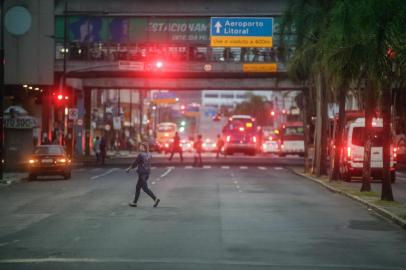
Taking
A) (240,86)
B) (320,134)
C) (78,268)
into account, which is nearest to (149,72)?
(240,86)

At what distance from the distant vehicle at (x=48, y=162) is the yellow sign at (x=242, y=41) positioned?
16987mm

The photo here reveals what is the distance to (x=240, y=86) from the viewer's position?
2557 inches

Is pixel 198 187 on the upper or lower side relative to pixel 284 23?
lower

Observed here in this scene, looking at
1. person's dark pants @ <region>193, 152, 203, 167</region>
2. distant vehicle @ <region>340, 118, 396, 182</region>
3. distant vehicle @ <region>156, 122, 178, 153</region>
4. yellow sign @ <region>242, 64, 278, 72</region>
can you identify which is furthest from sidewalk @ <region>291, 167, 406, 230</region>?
distant vehicle @ <region>156, 122, 178, 153</region>

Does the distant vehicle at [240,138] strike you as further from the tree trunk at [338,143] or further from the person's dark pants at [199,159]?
the tree trunk at [338,143]

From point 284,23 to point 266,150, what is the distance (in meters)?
63.0

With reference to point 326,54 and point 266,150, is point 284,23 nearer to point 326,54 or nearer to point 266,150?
point 326,54

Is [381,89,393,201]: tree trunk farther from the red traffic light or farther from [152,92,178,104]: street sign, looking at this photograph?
[152,92,178,104]: street sign

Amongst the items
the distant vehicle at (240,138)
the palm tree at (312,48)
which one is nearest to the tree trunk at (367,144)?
the palm tree at (312,48)

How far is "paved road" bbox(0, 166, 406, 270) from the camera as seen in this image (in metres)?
13.8

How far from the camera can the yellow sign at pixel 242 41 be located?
175 ft

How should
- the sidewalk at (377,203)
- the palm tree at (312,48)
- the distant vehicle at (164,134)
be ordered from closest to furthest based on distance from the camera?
1. the sidewalk at (377,203)
2. the palm tree at (312,48)
3. the distant vehicle at (164,134)

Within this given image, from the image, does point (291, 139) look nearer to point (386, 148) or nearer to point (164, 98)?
point (164, 98)

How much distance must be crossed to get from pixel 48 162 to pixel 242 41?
18.3m
